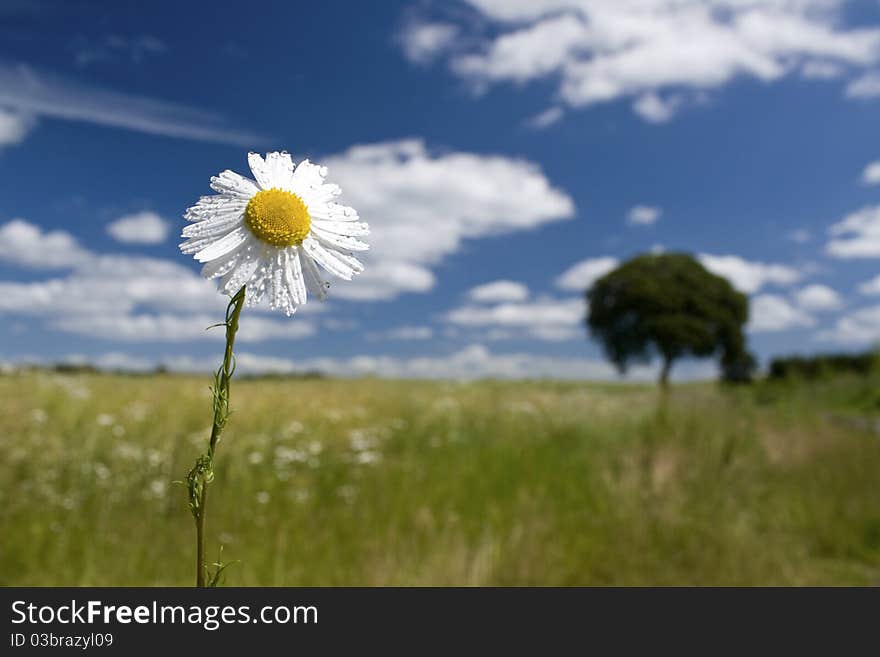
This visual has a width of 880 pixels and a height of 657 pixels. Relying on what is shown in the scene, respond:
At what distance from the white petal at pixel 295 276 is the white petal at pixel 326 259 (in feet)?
0.04

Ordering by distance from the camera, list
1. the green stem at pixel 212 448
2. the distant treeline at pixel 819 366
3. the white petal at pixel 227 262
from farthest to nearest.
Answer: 1. the distant treeline at pixel 819 366
2. the white petal at pixel 227 262
3. the green stem at pixel 212 448

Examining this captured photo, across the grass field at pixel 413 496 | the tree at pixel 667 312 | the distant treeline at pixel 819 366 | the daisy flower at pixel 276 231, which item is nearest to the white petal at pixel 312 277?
the daisy flower at pixel 276 231

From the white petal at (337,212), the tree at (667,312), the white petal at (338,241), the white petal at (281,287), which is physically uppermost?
the tree at (667,312)

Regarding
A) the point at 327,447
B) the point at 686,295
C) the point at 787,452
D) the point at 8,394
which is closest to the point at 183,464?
the point at 327,447

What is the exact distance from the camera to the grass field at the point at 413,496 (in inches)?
184

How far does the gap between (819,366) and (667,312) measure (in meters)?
7.07

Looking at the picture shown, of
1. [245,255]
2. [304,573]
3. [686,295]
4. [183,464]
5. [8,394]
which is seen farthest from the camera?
[686,295]

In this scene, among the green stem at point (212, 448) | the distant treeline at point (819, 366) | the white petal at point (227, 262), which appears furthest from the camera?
the distant treeline at point (819, 366)

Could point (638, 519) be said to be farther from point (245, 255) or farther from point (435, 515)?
point (245, 255)

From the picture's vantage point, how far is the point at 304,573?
4445mm

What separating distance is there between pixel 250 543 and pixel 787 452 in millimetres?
6522

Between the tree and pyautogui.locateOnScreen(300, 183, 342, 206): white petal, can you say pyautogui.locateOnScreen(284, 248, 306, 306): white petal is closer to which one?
pyautogui.locateOnScreen(300, 183, 342, 206): white petal

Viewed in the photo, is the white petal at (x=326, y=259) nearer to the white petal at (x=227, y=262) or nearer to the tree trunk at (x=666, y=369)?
the white petal at (x=227, y=262)

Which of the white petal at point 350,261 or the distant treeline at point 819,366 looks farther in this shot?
the distant treeline at point 819,366
